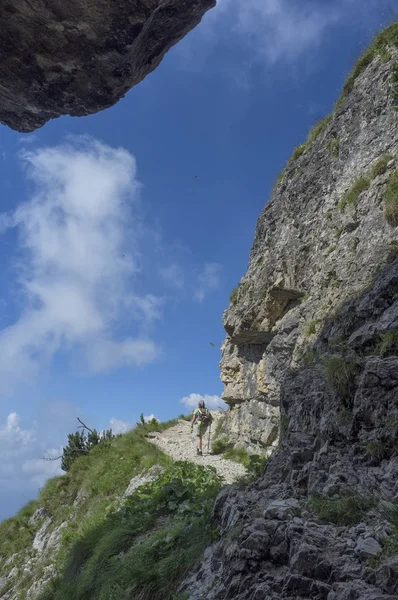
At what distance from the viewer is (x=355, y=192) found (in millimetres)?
13938

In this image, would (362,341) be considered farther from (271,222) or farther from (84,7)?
(271,222)

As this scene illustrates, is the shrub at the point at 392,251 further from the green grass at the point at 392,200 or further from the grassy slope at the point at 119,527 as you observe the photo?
the grassy slope at the point at 119,527

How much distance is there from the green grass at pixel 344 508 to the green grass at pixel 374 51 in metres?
15.6

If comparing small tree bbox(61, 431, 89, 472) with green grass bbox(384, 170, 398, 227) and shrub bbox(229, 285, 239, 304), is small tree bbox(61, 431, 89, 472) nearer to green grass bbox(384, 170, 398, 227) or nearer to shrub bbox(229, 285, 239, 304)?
shrub bbox(229, 285, 239, 304)

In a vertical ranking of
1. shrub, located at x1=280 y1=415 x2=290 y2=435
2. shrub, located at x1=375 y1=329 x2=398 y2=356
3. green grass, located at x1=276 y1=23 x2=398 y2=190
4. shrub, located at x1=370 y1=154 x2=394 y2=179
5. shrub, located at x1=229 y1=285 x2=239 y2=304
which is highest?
green grass, located at x1=276 y1=23 x2=398 y2=190

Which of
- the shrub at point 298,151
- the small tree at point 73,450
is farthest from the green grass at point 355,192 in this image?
the small tree at point 73,450

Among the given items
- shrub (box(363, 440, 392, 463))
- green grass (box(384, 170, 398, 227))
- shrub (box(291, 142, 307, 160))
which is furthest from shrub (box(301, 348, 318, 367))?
shrub (box(291, 142, 307, 160))

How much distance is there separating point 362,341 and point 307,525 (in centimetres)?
328

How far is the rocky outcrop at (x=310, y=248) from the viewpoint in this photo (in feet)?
42.1

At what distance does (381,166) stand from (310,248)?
4330 millimetres

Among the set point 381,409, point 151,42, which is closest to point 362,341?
point 381,409

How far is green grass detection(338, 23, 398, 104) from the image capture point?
588 inches

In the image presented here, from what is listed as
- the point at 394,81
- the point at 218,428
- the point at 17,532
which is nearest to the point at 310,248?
the point at 394,81

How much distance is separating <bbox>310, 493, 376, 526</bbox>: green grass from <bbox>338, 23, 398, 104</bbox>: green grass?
1561 cm
